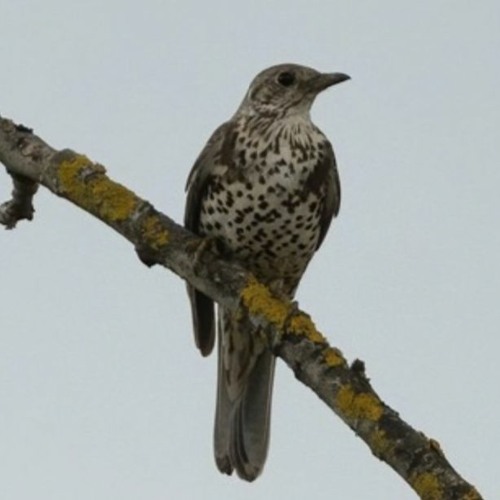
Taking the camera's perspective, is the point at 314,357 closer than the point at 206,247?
Yes

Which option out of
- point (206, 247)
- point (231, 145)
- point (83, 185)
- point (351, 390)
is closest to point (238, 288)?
point (206, 247)

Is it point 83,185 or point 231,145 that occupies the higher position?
point 231,145

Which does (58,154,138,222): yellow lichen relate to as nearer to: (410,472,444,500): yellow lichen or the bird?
the bird

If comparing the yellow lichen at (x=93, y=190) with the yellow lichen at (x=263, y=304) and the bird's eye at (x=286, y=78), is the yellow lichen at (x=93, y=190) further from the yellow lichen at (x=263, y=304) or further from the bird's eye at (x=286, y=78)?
the bird's eye at (x=286, y=78)

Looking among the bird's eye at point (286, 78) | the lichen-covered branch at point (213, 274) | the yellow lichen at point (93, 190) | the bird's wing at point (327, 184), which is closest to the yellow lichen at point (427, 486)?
the lichen-covered branch at point (213, 274)

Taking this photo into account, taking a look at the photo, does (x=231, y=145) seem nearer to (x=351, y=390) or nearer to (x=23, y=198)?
(x=23, y=198)

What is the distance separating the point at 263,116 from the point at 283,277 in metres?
0.85

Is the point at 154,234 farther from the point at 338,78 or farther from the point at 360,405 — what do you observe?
the point at 338,78

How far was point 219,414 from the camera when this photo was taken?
7.58m

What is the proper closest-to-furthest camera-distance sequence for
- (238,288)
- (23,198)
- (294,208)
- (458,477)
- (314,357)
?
(458,477)
(314,357)
(238,288)
(23,198)
(294,208)

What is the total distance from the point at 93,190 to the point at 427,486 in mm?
2342

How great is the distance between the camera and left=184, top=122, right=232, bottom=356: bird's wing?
719 cm

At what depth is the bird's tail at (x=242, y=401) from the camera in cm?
733

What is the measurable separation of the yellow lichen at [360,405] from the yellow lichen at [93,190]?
1.56 metres
